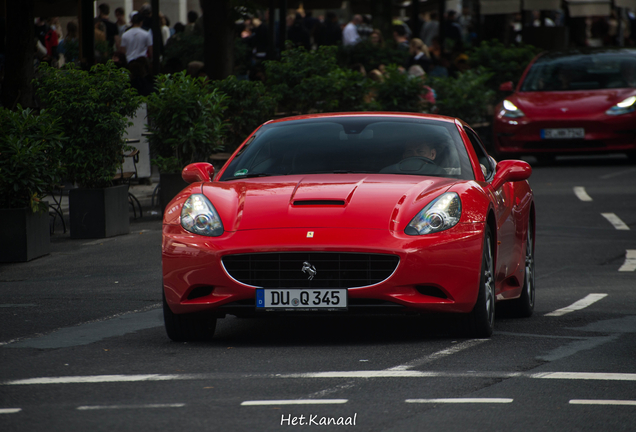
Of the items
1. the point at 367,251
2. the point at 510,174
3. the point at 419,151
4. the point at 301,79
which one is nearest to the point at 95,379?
the point at 367,251

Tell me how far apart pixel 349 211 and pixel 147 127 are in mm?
8808

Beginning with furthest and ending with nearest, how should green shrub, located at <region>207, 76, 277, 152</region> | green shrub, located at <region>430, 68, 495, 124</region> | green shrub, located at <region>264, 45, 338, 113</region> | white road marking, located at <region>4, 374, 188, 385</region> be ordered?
green shrub, located at <region>430, 68, 495, 124</region>, green shrub, located at <region>264, 45, 338, 113</region>, green shrub, located at <region>207, 76, 277, 152</region>, white road marking, located at <region>4, 374, 188, 385</region>

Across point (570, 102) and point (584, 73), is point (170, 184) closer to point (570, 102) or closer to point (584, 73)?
point (570, 102)

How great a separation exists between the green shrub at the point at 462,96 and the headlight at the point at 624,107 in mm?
3021

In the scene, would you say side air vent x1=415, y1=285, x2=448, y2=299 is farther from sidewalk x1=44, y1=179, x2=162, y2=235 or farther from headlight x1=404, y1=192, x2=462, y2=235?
sidewalk x1=44, y1=179, x2=162, y2=235

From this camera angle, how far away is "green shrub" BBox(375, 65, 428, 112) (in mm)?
21219

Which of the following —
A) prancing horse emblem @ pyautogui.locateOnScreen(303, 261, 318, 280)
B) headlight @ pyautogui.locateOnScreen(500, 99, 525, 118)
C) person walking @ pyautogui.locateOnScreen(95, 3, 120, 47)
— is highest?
person walking @ pyautogui.locateOnScreen(95, 3, 120, 47)

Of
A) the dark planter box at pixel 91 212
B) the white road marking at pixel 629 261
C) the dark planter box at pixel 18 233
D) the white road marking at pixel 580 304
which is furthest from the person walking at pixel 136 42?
the white road marking at pixel 580 304

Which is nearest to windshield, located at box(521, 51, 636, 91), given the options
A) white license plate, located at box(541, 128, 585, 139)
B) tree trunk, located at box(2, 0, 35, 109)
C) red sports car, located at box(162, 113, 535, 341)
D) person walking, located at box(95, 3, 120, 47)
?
white license plate, located at box(541, 128, 585, 139)

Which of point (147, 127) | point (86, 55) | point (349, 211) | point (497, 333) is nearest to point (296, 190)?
point (349, 211)

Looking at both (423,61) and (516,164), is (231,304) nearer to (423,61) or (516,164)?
(516,164)

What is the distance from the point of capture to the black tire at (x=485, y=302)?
7013mm

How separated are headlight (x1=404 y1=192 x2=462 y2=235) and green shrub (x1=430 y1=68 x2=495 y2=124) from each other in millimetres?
15406

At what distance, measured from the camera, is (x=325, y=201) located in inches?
275
